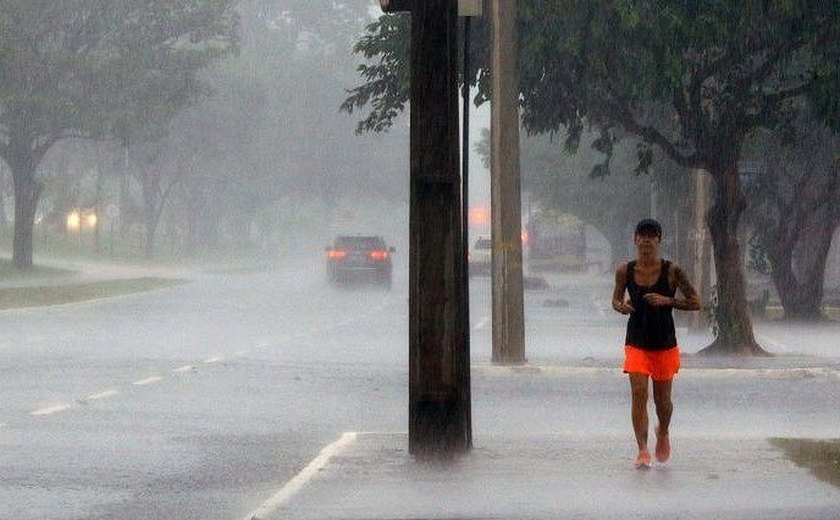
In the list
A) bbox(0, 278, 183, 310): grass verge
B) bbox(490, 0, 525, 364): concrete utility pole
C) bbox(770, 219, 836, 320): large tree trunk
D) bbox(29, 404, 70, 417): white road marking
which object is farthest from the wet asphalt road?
bbox(0, 278, 183, 310): grass verge

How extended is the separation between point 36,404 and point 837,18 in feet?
41.0

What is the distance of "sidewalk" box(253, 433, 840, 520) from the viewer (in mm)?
11398

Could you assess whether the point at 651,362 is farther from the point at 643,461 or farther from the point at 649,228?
the point at 649,228

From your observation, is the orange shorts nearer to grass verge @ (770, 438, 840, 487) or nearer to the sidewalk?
the sidewalk

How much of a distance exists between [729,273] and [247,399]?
10.4 m

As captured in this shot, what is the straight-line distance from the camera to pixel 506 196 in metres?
26.7

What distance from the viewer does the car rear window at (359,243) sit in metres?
67.4

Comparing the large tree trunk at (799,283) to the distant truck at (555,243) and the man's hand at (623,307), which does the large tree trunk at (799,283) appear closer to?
the man's hand at (623,307)

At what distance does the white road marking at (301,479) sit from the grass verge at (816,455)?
3018 mm

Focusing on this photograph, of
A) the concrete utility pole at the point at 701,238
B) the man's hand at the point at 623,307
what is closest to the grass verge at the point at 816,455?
the man's hand at the point at 623,307

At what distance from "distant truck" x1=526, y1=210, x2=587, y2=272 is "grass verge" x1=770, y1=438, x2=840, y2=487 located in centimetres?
8905

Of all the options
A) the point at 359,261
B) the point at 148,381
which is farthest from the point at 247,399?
the point at 359,261

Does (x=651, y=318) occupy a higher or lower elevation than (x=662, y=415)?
higher

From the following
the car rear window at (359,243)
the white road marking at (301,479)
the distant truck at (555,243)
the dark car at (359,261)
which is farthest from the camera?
the distant truck at (555,243)
